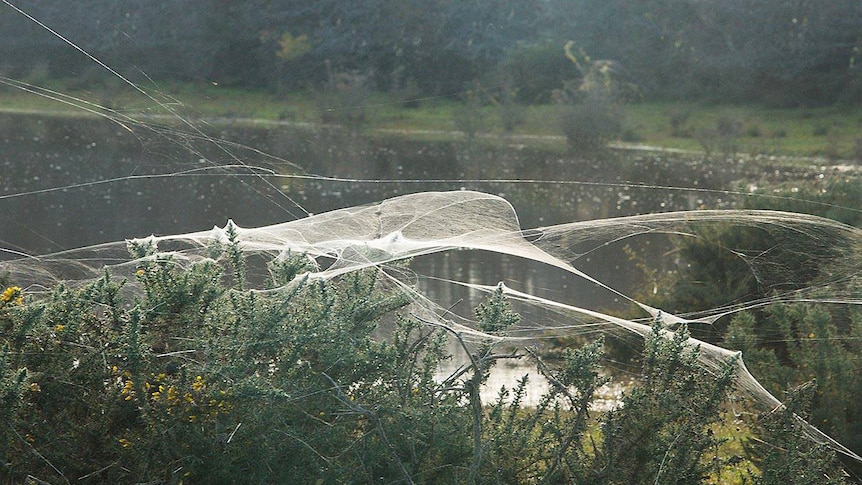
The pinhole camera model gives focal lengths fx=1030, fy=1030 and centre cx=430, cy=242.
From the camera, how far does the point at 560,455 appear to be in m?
3.84

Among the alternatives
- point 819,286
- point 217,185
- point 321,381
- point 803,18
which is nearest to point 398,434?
point 321,381

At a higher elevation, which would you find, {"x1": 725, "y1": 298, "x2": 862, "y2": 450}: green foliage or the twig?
the twig

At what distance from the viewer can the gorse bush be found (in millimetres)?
3500

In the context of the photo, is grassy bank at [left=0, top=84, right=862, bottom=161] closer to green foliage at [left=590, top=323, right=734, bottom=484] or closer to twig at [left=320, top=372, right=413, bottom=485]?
green foliage at [left=590, top=323, right=734, bottom=484]

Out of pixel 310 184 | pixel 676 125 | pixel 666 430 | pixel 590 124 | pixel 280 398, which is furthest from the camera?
pixel 676 125

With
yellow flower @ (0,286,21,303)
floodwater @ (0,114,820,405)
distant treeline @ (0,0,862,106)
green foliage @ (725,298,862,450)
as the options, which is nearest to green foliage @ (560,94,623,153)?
floodwater @ (0,114,820,405)

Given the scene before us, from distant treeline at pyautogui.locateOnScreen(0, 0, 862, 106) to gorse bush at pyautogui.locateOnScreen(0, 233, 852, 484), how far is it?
1.49 metres

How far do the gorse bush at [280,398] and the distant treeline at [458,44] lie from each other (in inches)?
58.7

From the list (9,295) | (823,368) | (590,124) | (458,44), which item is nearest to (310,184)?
(458,44)

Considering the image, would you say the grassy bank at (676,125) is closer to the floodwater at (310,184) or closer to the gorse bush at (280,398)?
the floodwater at (310,184)

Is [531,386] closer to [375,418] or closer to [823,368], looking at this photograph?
[823,368]

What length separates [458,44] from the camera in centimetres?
2152

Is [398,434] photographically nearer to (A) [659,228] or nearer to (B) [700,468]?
(B) [700,468]

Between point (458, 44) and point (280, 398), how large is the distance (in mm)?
18643
